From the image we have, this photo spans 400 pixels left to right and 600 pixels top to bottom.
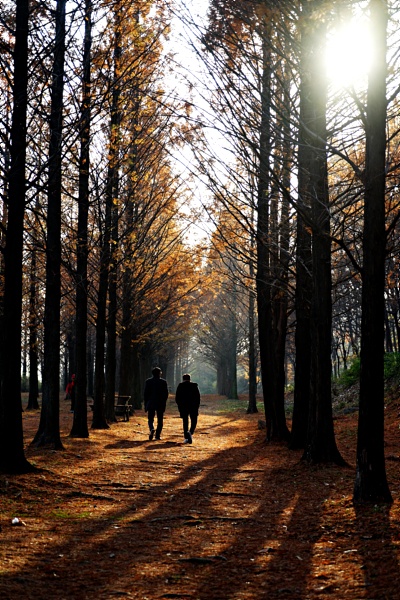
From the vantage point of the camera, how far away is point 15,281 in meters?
9.23

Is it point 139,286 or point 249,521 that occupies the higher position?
point 139,286

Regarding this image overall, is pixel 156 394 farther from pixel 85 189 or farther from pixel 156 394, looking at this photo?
pixel 85 189

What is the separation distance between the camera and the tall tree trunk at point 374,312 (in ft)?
23.6

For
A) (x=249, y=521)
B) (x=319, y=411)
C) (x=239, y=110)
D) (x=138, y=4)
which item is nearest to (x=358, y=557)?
(x=249, y=521)

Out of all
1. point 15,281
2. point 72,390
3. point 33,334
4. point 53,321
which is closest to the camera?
point 15,281

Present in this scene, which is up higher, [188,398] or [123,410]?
[188,398]

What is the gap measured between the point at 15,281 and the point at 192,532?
15.5 feet

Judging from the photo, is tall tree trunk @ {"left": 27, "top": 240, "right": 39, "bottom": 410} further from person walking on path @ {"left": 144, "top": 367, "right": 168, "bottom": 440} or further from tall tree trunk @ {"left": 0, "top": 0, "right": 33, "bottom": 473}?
tall tree trunk @ {"left": 0, "top": 0, "right": 33, "bottom": 473}

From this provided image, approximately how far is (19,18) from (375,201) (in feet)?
19.8

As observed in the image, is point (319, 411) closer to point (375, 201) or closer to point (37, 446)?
point (375, 201)

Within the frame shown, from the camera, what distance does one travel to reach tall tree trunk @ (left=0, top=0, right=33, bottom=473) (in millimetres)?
9109

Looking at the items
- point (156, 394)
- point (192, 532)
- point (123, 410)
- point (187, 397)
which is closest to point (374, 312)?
point (192, 532)

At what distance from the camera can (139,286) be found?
2388 centimetres

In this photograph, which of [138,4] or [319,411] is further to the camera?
[138,4]
